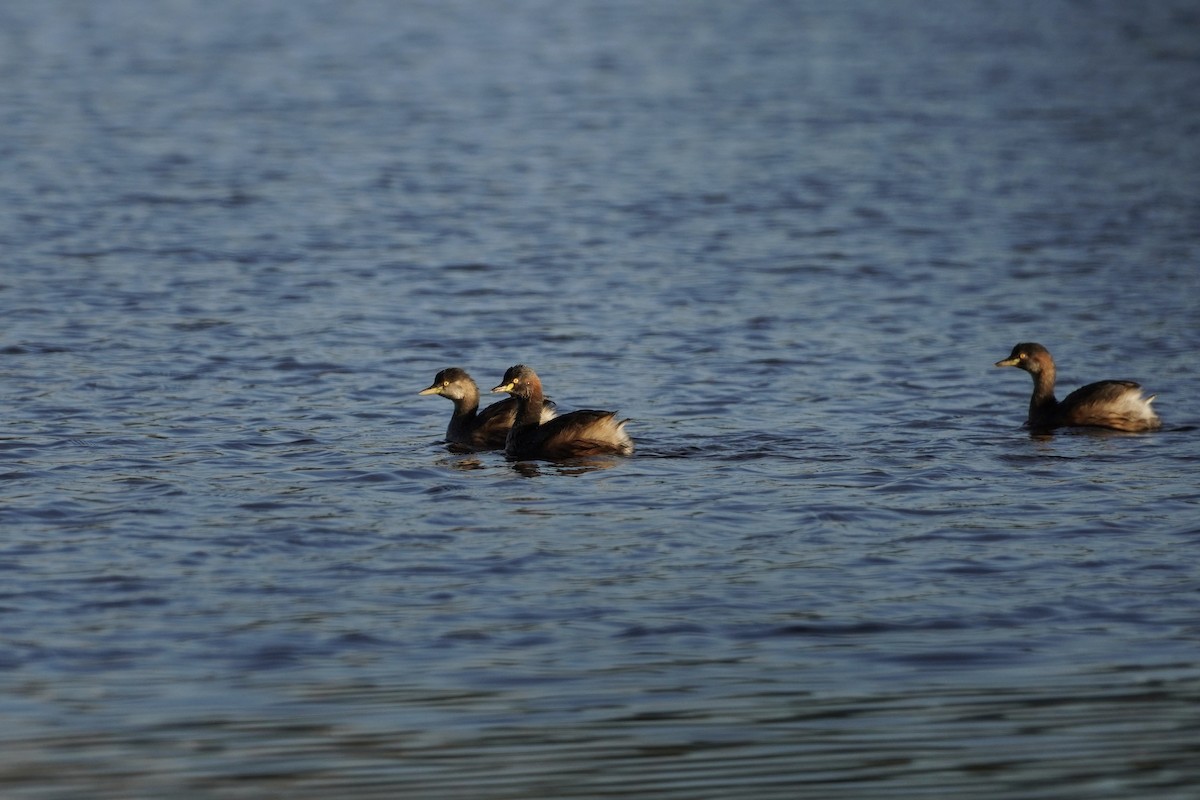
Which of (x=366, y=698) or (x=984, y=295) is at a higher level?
(x=984, y=295)

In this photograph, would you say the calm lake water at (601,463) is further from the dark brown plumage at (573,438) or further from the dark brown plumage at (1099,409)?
the dark brown plumage at (1099,409)

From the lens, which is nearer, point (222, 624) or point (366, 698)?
point (366, 698)

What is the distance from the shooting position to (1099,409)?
15328mm

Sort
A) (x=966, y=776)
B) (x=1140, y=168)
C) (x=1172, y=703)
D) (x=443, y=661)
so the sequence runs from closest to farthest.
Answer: (x=966, y=776)
(x=1172, y=703)
(x=443, y=661)
(x=1140, y=168)

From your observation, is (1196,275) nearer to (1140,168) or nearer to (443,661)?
(1140,168)

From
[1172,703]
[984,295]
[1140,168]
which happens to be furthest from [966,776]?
[1140,168]

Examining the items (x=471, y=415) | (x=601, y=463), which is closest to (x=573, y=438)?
(x=601, y=463)

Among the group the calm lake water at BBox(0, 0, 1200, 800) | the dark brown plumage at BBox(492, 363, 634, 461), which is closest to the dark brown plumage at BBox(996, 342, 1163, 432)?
the calm lake water at BBox(0, 0, 1200, 800)

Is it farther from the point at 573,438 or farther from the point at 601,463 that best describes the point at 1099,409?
the point at 573,438

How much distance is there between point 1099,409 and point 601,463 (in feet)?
14.0

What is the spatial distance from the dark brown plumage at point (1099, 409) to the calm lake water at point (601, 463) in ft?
1.28

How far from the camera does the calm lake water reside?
829cm

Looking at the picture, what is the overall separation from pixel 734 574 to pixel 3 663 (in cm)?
415

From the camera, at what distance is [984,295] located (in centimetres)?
2198
